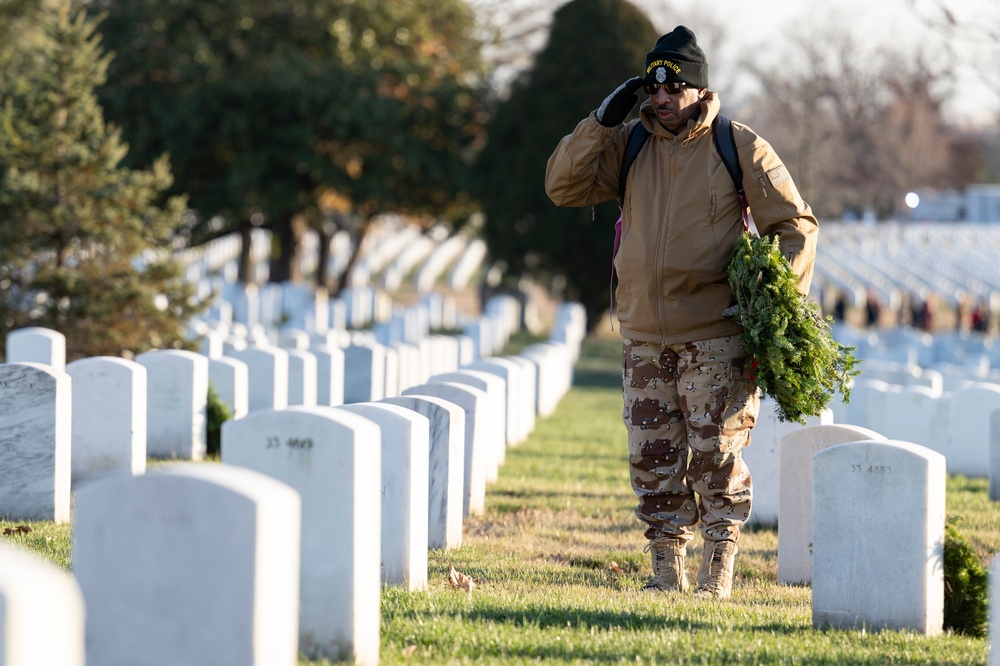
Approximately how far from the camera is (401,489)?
5828mm

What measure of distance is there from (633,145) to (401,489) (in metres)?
1.89

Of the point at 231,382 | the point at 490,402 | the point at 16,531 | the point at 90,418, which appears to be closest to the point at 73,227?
the point at 231,382

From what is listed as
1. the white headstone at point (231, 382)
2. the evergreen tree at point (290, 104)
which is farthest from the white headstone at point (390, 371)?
the evergreen tree at point (290, 104)

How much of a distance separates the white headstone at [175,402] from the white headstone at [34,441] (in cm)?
251

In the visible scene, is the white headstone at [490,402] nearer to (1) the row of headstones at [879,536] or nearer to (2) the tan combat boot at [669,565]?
(2) the tan combat boot at [669,565]

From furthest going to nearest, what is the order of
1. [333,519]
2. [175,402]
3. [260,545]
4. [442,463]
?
[175,402] < [442,463] < [333,519] < [260,545]

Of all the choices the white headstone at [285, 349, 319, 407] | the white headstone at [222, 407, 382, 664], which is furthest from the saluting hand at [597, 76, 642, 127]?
the white headstone at [285, 349, 319, 407]

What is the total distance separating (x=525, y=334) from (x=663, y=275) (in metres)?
25.3

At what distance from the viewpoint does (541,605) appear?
5.73 m

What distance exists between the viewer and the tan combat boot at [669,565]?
20.4ft

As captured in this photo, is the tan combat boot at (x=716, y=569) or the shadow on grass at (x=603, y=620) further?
the tan combat boot at (x=716, y=569)

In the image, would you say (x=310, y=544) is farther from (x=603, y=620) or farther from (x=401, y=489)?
(x=603, y=620)

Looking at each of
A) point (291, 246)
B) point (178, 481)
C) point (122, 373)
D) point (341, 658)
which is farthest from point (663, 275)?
point (291, 246)

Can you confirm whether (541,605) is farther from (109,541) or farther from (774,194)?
(109,541)
